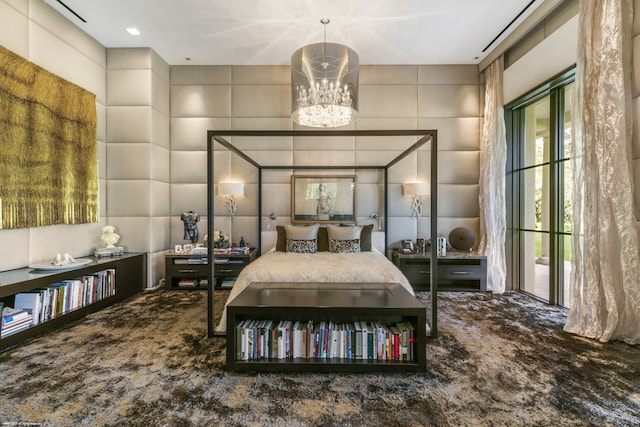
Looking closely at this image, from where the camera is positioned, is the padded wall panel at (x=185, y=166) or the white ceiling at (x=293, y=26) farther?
the padded wall panel at (x=185, y=166)

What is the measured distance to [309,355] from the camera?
6.86ft

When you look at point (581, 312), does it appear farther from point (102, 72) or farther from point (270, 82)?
point (102, 72)

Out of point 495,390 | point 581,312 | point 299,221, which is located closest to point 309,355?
point 495,390

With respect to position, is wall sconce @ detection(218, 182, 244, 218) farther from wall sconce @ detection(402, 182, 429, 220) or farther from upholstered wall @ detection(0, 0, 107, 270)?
wall sconce @ detection(402, 182, 429, 220)

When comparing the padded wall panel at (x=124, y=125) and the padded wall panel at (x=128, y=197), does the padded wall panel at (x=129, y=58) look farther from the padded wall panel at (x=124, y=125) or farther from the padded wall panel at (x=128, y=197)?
the padded wall panel at (x=128, y=197)

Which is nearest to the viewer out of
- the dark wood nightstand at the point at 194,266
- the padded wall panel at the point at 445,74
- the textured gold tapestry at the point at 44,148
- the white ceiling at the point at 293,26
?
the textured gold tapestry at the point at 44,148

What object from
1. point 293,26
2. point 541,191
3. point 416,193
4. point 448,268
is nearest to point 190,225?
point 293,26

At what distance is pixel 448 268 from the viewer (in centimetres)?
417

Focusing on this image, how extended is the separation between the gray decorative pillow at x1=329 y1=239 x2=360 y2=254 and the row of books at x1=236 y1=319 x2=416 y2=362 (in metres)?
1.80

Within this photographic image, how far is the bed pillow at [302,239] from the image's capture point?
3.93 meters

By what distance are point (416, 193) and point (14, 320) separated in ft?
14.4

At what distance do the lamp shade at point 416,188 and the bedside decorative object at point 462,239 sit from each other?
2.41 ft

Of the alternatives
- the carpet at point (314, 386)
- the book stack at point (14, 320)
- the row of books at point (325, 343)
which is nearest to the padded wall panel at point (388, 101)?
the carpet at point (314, 386)

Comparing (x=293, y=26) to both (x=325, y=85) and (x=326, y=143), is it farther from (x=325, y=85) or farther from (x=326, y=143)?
(x=326, y=143)
